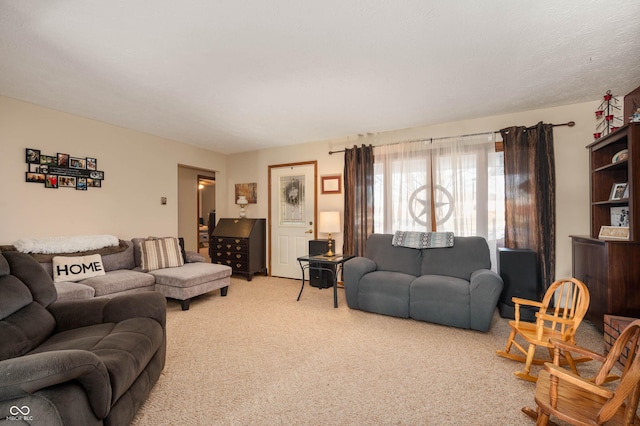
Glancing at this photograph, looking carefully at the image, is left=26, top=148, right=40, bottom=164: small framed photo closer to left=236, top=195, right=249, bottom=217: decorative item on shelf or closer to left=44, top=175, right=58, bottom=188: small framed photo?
left=44, top=175, right=58, bottom=188: small framed photo

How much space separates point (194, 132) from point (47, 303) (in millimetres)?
3209

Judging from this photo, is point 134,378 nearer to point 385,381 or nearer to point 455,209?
point 385,381

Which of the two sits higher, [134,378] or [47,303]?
Result: [47,303]

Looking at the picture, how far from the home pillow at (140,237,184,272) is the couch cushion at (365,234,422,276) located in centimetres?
275

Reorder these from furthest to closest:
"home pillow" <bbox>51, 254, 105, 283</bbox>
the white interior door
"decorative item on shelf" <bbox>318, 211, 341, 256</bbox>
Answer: the white interior door
"decorative item on shelf" <bbox>318, 211, 341, 256</bbox>
"home pillow" <bbox>51, 254, 105, 283</bbox>

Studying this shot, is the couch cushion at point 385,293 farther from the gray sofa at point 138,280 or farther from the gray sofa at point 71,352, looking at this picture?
the gray sofa at point 71,352

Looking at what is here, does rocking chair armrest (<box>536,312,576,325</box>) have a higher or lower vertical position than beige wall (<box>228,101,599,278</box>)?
lower

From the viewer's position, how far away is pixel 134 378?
154 centimetres

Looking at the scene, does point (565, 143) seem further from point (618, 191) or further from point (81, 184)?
point (81, 184)

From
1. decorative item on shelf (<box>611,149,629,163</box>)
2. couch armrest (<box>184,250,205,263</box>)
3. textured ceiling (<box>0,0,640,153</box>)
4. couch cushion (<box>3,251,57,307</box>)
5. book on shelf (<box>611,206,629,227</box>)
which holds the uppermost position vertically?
textured ceiling (<box>0,0,640,153</box>)

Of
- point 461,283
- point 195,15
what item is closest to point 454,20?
point 195,15

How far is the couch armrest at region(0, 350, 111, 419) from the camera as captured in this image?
1.02 m

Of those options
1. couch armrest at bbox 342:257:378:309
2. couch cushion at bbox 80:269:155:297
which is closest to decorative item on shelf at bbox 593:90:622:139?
couch armrest at bbox 342:257:378:309

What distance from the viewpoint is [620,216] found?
9.48 feet
